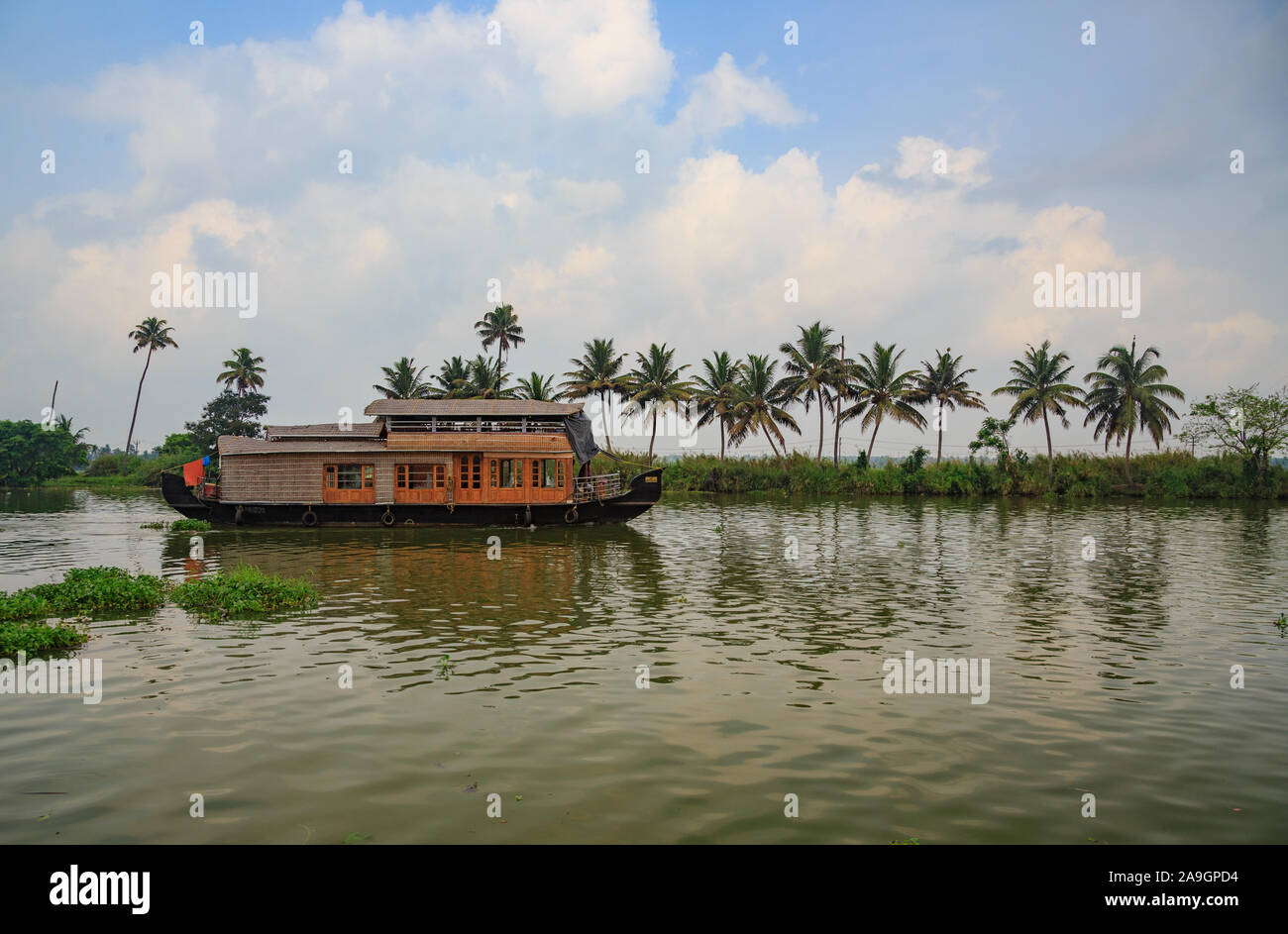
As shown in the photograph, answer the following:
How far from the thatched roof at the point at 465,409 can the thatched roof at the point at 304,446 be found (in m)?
1.18

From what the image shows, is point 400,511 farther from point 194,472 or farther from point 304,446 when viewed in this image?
point 194,472

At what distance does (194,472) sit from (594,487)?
1507 cm

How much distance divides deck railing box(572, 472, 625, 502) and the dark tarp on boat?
30.7 inches

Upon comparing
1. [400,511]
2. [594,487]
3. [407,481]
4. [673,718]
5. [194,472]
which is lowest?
[673,718]

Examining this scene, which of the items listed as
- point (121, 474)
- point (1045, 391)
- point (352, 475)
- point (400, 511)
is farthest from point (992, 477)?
point (121, 474)

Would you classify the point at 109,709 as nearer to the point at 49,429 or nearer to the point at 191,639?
the point at 191,639

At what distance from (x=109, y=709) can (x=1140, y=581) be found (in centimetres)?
1850

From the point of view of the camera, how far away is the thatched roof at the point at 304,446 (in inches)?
1104

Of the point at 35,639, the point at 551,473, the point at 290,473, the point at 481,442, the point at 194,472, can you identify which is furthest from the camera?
the point at 194,472

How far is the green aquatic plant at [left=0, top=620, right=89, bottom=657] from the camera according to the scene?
10227 millimetres

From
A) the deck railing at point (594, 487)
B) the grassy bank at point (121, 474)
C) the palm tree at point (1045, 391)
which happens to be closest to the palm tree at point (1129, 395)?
the palm tree at point (1045, 391)

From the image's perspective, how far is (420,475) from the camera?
28.5m

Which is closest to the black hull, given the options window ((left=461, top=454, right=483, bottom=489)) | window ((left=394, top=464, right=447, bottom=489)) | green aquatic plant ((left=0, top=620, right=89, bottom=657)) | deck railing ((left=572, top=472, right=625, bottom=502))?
deck railing ((left=572, top=472, right=625, bottom=502))

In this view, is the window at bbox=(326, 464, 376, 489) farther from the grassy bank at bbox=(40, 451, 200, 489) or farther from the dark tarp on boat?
the grassy bank at bbox=(40, 451, 200, 489)
